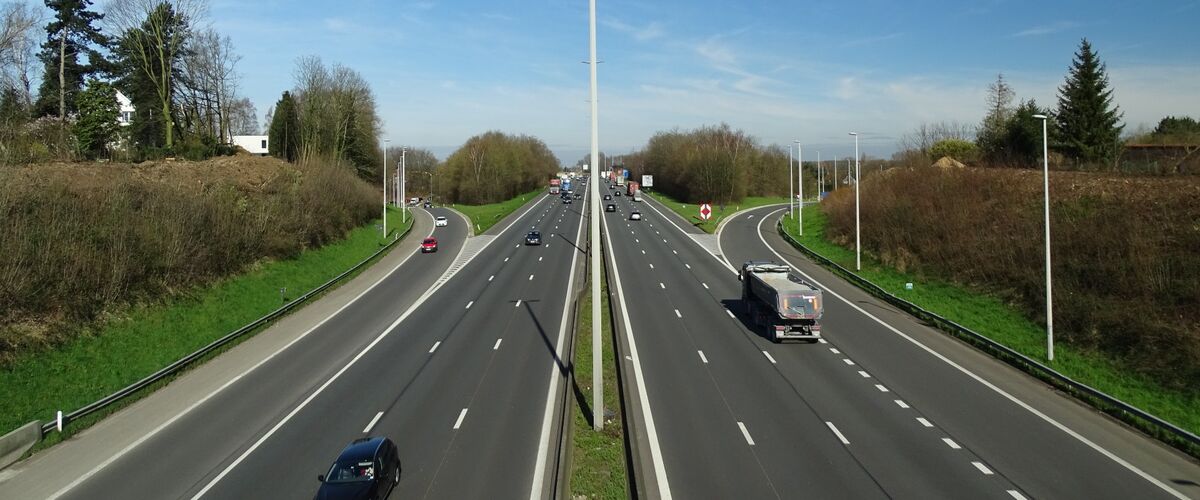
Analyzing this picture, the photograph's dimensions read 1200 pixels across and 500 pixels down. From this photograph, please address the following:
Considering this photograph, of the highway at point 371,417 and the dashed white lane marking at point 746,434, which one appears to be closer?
the highway at point 371,417

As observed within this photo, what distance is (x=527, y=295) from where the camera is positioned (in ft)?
126

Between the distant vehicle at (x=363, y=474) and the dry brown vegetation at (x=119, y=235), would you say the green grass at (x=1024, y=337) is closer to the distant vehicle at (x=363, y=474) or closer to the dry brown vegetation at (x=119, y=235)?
the distant vehicle at (x=363, y=474)

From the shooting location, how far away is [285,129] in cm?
7812

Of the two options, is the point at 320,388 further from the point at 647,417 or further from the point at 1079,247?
the point at 1079,247

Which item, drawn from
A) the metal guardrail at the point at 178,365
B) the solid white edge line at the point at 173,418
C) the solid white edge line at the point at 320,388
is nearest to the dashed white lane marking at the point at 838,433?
the solid white edge line at the point at 320,388

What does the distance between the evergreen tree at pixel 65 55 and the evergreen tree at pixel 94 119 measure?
1282 mm

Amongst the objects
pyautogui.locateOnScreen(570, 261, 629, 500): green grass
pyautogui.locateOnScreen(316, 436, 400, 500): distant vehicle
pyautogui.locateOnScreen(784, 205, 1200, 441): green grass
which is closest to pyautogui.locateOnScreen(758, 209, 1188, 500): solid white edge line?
pyautogui.locateOnScreen(784, 205, 1200, 441): green grass

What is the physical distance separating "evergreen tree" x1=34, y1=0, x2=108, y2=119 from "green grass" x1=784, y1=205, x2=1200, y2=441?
55.6m

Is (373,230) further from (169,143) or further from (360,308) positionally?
(360,308)

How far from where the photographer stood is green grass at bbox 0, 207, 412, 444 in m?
20.5

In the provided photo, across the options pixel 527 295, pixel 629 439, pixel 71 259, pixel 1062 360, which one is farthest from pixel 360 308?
pixel 1062 360

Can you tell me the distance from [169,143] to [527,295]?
123 ft

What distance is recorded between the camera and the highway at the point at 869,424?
14.2 m

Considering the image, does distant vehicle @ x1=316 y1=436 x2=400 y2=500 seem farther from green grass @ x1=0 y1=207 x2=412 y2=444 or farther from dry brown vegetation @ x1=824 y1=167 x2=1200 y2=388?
dry brown vegetation @ x1=824 y1=167 x2=1200 y2=388
